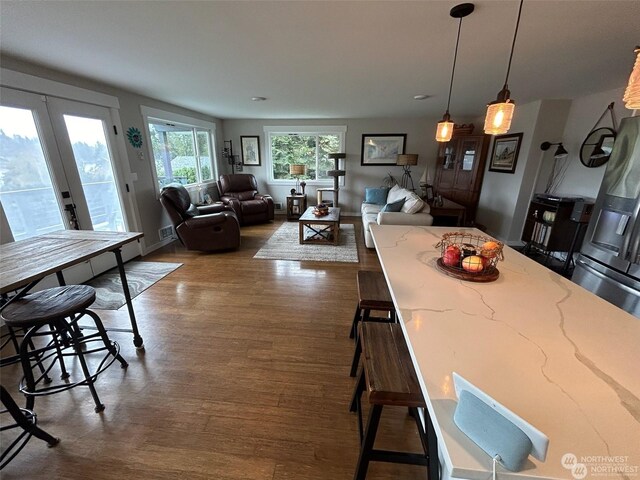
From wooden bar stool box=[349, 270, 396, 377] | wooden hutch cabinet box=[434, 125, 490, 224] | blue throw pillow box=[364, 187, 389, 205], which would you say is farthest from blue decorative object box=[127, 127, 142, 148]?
wooden hutch cabinet box=[434, 125, 490, 224]

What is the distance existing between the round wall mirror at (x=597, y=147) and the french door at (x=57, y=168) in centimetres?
611

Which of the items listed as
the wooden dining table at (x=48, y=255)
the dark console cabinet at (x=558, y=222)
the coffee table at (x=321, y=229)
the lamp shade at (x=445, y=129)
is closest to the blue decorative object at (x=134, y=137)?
the wooden dining table at (x=48, y=255)

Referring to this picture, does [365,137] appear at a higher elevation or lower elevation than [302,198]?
higher

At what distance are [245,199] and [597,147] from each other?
559 centimetres

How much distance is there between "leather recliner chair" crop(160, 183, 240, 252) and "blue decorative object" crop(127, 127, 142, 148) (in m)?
0.68

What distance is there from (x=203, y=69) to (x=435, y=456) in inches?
133

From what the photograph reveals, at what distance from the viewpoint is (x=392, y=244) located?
5.70 feet

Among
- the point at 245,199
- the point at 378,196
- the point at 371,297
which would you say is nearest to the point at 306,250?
the point at 378,196

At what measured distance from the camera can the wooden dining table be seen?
120 cm

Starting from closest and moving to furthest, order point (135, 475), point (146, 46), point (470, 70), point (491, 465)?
point (491, 465) → point (135, 475) → point (146, 46) → point (470, 70)

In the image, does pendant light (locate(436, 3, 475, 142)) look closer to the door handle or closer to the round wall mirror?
the round wall mirror

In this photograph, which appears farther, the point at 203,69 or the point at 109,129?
the point at 109,129

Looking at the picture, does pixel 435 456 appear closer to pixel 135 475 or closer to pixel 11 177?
pixel 135 475

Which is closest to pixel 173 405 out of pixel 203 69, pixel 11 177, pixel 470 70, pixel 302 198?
pixel 11 177
